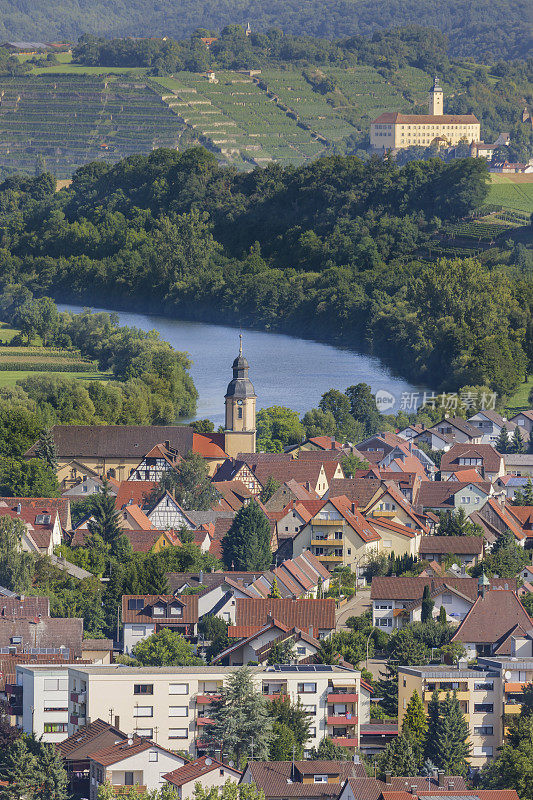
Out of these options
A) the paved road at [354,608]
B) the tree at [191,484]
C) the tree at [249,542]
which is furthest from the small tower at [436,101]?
the paved road at [354,608]

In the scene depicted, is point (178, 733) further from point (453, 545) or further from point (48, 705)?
point (453, 545)

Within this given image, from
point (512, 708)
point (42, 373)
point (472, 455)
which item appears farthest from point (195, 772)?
point (42, 373)

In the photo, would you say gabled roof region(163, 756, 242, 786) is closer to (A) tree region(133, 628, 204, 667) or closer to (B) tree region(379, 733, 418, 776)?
(B) tree region(379, 733, 418, 776)

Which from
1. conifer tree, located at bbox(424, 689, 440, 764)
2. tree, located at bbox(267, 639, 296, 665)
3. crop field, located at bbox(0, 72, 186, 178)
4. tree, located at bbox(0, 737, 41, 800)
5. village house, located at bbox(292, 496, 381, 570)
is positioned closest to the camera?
tree, located at bbox(0, 737, 41, 800)

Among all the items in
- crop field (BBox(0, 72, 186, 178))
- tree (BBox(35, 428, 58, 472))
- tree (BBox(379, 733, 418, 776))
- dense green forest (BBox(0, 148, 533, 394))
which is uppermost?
crop field (BBox(0, 72, 186, 178))

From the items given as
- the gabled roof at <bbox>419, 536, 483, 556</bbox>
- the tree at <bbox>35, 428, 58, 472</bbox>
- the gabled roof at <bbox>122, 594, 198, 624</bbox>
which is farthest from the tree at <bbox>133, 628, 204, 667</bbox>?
the tree at <bbox>35, 428, 58, 472</bbox>
